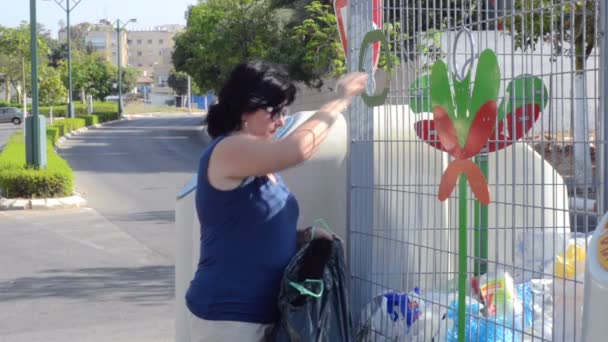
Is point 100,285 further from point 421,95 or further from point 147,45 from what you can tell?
point 147,45

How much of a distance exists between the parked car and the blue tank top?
190 ft

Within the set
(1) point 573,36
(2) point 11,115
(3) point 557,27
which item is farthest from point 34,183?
(2) point 11,115

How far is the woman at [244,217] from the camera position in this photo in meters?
3.11

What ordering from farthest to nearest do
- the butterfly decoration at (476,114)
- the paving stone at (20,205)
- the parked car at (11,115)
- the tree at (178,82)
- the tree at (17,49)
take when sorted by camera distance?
the tree at (178,82) < the parked car at (11,115) < the tree at (17,49) < the paving stone at (20,205) < the butterfly decoration at (476,114)

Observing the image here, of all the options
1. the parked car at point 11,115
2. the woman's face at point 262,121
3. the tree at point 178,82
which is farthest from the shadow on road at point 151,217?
the tree at point 178,82

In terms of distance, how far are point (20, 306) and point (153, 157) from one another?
2033cm

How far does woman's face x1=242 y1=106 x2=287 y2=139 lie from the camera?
318 centimetres

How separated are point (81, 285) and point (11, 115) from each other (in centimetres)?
5240

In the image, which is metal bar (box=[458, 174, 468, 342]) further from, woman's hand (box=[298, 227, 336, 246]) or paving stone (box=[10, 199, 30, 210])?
paving stone (box=[10, 199, 30, 210])

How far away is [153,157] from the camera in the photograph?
28.2 m

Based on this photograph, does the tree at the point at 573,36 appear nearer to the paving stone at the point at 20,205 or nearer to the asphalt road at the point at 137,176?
the asphalt road at the point at 137,176

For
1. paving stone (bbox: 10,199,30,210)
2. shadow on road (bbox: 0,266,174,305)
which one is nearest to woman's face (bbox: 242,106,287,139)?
shadow on road (bbox: 0,266,174,305)

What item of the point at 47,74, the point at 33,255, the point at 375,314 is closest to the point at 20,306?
the point at 33,255

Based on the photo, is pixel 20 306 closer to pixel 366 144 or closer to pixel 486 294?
pixel 366 144
